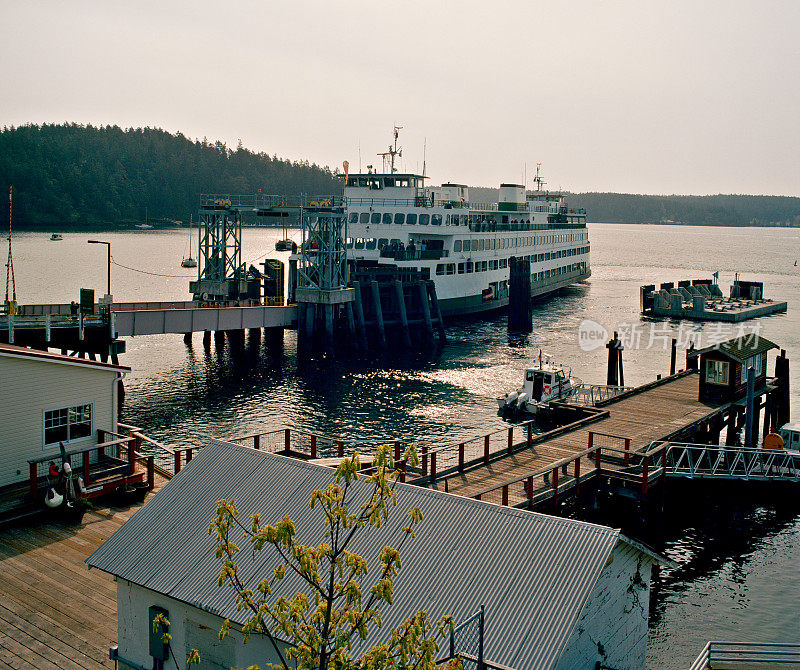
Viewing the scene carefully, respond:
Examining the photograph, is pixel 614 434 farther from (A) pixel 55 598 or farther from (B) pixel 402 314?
(B) pixel 402 314

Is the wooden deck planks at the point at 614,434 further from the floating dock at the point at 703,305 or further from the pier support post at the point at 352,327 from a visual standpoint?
the floating dock at the point at 703,305

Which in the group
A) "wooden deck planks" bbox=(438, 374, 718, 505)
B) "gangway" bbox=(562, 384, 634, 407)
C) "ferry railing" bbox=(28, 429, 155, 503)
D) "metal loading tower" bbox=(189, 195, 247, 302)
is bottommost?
"gangway" bbox=(562, 384, 634, 407)

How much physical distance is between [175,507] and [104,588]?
2868 mm

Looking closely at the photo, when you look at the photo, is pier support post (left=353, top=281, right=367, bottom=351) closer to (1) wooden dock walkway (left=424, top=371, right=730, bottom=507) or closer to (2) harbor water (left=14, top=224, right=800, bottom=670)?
(2) harbor water (left=14, top=224, right=800, bottom=670)

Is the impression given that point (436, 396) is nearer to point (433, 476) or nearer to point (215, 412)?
point (215, 412)

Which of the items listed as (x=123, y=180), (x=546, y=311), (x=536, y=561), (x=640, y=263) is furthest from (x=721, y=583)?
(x=123, y=180)

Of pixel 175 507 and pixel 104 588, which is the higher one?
pixel 175 507

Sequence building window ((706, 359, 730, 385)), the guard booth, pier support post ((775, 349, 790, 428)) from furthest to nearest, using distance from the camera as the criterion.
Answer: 1. pier support post ((775, 349, 790, 428))
2. building window ((706, 359, 730, 385))
3. the guard booth

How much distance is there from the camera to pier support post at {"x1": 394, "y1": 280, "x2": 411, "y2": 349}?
188 feet

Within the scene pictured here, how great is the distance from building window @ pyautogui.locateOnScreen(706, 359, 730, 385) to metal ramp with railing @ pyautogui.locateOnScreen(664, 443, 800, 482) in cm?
Answer: 361

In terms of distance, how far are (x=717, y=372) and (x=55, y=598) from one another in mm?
26103

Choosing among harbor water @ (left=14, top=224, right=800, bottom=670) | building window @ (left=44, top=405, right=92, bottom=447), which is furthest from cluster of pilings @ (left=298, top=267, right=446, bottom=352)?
building window @ (left=44, top=405, right=92, bottom=447)

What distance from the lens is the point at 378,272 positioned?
2384 inches

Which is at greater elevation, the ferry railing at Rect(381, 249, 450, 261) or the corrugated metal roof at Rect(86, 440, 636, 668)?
the ferry railing at Rect(381, 249, 450, 261)
